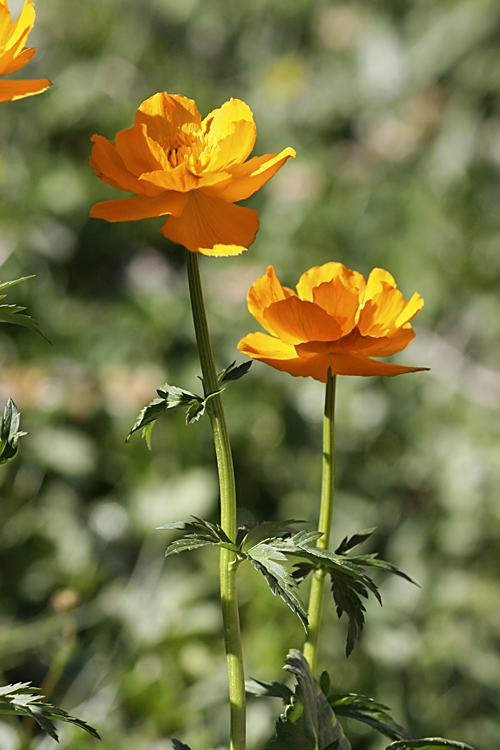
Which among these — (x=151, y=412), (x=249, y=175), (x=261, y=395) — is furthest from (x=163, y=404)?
(x=261, y=395)

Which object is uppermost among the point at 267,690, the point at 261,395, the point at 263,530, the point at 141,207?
the point at 141,207

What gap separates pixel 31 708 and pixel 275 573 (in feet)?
0.41

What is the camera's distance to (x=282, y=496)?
1303 mm

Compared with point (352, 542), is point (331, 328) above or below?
above

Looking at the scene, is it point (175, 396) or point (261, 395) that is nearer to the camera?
point (175, 396)

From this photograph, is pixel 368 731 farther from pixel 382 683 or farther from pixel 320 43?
pixel 320 43

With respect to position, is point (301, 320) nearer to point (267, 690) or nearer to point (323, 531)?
point (323, 531)

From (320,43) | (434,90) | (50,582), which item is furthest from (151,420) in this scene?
(320,43)

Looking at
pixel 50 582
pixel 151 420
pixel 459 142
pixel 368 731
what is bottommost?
pixel 50 582

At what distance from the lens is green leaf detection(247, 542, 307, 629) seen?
0.31 meters

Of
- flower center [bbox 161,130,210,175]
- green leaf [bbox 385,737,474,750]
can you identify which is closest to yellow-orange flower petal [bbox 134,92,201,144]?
flower center [bbox 161,130,210,175]

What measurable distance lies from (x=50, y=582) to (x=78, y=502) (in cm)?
17

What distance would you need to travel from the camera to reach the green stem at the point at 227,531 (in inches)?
13.3

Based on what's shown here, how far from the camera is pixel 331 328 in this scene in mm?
350
